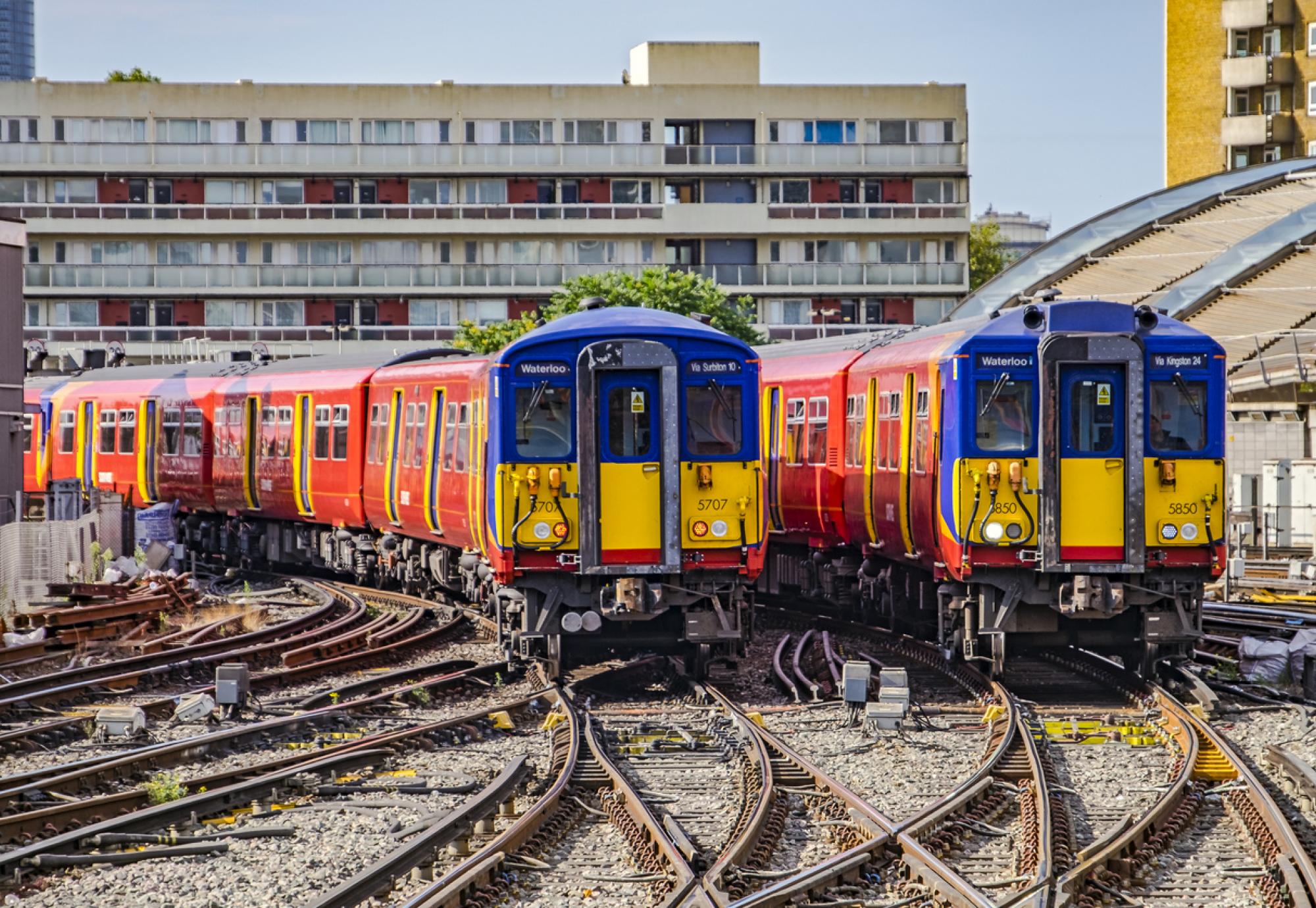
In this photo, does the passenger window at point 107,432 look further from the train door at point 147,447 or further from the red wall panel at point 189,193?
the red wall panel at point 189,193

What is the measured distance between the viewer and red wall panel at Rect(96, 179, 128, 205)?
67.9 metres

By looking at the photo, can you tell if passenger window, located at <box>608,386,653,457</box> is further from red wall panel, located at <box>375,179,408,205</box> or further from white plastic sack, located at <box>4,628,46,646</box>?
red wall panel, located at <box>375,179,408,205</box>

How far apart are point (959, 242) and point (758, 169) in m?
7.61

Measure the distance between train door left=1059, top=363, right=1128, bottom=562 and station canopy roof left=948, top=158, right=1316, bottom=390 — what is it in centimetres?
2753

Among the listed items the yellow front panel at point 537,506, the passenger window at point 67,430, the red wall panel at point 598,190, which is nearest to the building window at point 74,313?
the red wall panel at point 598,190

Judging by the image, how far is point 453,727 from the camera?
47.9ft

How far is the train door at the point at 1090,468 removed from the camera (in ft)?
54.9

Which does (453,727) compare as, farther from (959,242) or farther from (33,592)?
(959,242)

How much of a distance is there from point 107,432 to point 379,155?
Result: 32715 mm

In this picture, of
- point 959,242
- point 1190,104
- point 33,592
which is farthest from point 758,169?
point 33,592

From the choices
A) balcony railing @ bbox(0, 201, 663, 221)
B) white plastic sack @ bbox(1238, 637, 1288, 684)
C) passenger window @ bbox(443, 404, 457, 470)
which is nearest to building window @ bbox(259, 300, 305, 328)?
balcony railing @ bbox(0, 201, 663, 221)

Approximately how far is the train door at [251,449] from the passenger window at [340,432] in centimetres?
420

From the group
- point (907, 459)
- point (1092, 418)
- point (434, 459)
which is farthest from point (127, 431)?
point (1092, 418)

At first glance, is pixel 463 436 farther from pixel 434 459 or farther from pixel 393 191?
pixel 393 191
